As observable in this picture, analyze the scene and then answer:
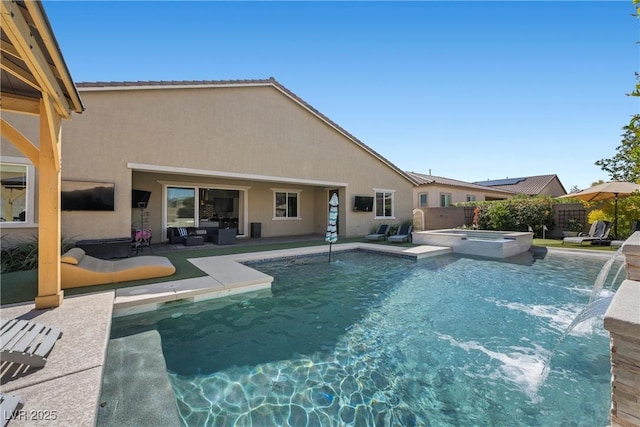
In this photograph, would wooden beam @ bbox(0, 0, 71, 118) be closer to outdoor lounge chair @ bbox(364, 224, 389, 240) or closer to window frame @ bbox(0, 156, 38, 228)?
window frame @ bbox(0, 156, 38, 228)

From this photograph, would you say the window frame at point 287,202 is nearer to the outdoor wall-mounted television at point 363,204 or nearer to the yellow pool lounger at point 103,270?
the outdoor wall-mounted television at point 363,204

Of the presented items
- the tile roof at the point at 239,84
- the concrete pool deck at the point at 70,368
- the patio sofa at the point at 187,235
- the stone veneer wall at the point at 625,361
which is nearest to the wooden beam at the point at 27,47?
the concrete pool deck at the point at 70,368

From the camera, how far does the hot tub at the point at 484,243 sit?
10.8 m

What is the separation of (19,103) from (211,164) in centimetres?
663

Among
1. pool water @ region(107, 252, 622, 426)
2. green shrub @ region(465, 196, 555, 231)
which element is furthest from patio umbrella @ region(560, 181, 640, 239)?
pool water @ region(107, 252, 622, 426)

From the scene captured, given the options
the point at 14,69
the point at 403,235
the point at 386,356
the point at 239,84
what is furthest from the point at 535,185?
the point at 14,69

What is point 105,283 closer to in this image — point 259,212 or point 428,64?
point 259,212

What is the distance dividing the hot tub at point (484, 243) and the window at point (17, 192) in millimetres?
14309

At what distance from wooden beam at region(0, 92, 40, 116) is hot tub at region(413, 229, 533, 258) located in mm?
13290

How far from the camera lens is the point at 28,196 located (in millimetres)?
7578

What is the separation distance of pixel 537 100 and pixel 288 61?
10891mm

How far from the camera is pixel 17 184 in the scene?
751 centimetres

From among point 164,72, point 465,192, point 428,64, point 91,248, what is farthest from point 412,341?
point 465,192

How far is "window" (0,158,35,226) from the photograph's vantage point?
7.38 m
